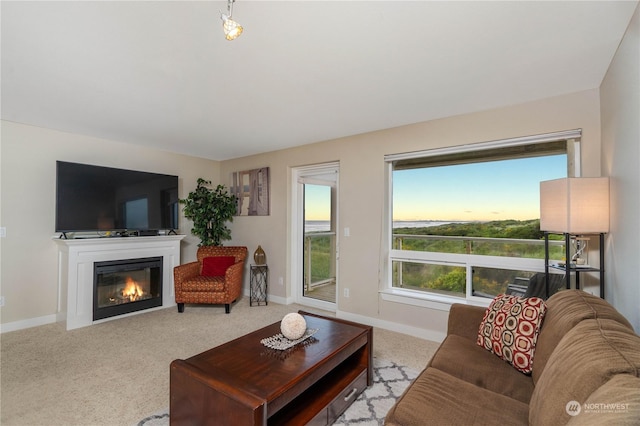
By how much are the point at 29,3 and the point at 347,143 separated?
2934mm

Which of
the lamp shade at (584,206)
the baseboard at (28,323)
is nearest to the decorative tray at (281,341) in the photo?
the lamp shade at (584,206)

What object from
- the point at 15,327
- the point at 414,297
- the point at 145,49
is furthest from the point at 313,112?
the point at 15,327

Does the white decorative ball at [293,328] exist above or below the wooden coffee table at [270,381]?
above

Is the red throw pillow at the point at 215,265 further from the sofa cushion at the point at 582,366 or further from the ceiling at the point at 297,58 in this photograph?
the sofa cushion at the point at 582,366

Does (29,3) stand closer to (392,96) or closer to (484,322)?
(392,96)

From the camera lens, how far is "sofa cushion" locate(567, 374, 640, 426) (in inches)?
24.7

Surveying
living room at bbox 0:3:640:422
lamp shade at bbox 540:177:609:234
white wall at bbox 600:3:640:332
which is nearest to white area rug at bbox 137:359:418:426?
living room at bbox 0:3:640:422

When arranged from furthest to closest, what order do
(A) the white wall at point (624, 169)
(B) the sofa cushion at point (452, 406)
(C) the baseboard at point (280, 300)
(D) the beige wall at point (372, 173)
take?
1. (C) the baseboard at point (280, 300)
2. (D) the beige wall at point (372, 173)
3. (A) the white wall at point (624, 169)
4. (B) the sofa cushion at point (452, 406)

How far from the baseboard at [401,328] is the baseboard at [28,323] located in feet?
11.3

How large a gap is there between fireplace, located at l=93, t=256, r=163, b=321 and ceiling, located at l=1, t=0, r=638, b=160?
177cm

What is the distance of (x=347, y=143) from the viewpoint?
12.4 ft

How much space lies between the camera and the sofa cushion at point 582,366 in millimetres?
867

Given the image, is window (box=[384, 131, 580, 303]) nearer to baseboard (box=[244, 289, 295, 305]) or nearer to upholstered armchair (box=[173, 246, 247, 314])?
baseboard (box=[244, 289, 295, 305])

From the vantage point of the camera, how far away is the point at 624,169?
1.77 m
